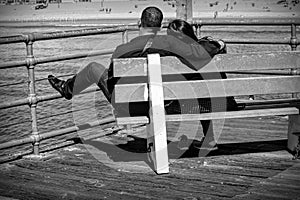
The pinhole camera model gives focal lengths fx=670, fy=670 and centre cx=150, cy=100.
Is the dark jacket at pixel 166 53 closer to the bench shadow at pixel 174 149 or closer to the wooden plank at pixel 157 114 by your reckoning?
the wooden plank at pixel 157 114

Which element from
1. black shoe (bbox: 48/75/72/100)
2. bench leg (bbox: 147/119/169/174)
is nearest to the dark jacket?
bench leg (bbox: 147/119/169/174)

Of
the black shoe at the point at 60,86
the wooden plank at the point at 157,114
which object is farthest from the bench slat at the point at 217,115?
the black shoe at the point at 60,86

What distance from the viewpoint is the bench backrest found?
5270 mm

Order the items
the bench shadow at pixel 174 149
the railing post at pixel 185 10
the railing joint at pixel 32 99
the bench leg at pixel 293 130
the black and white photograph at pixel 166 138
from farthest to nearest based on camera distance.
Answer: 1. the railing post at pixel 185 10
2. the railing joint at pixel 32 99
3. the bench shadow at pixel 174 149
4. the bench leg at pixel 293 130
5. the black and white photograph at pixel 166 138

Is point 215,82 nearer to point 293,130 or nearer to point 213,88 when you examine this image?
point 213,88

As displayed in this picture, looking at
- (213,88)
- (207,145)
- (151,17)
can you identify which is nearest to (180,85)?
(213,88)

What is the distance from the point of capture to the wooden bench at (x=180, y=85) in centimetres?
526

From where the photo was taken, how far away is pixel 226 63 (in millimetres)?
5312

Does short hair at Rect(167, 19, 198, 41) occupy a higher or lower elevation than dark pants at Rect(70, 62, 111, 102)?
higher

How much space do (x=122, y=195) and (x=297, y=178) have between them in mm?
1359

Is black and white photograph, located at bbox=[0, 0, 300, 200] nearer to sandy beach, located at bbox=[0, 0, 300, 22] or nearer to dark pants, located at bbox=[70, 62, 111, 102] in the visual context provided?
dark pants, located at bbox=[70, 62, 111, 102]

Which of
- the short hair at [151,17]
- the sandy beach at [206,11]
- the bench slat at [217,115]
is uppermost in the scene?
the short hair at [151,17]

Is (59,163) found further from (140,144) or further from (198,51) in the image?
(198,51)

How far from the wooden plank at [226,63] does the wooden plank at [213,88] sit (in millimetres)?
96
